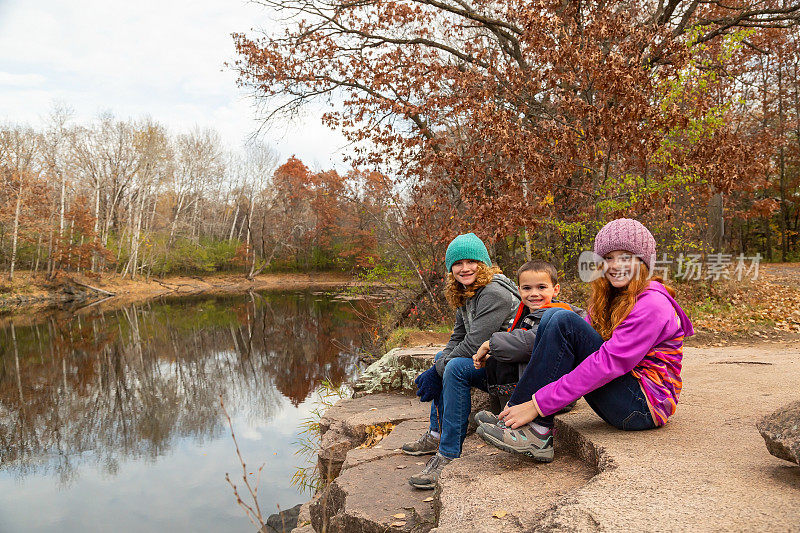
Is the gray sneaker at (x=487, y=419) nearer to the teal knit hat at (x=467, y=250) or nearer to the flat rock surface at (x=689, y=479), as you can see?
the flat rock surface at (x=689, y=479)

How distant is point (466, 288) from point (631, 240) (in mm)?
1275

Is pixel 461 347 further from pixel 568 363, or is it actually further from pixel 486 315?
pixel 568 363

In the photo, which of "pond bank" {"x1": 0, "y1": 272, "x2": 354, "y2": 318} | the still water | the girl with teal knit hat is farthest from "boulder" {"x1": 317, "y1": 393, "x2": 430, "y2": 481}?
"pond bank" {"x1": 0, "y1": 272, "x2": 354, "y2": 318}

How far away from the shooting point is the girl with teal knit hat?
3.30 metres

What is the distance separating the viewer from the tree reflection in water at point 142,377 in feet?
31.3

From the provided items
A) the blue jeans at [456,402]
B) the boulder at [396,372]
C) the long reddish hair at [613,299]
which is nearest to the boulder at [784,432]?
the long reddish hair at [613,299]

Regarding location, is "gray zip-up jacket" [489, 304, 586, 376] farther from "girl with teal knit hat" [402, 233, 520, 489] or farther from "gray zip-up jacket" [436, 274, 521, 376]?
"gray zip-up jacket" [436, 274, 521, 376]

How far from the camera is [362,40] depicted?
40.7ft

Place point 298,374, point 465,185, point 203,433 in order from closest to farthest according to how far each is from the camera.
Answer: point 465,185
point 203,433
point 298,374

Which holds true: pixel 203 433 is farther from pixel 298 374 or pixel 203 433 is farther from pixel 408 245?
pixel 408 245

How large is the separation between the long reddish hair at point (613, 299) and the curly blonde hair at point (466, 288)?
0.82 meters

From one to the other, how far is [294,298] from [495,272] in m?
26.6

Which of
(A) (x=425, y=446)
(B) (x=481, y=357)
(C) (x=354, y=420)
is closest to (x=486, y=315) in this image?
(B) (x=481, y=357)

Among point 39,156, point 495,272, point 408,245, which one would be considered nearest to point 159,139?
point 39,156
